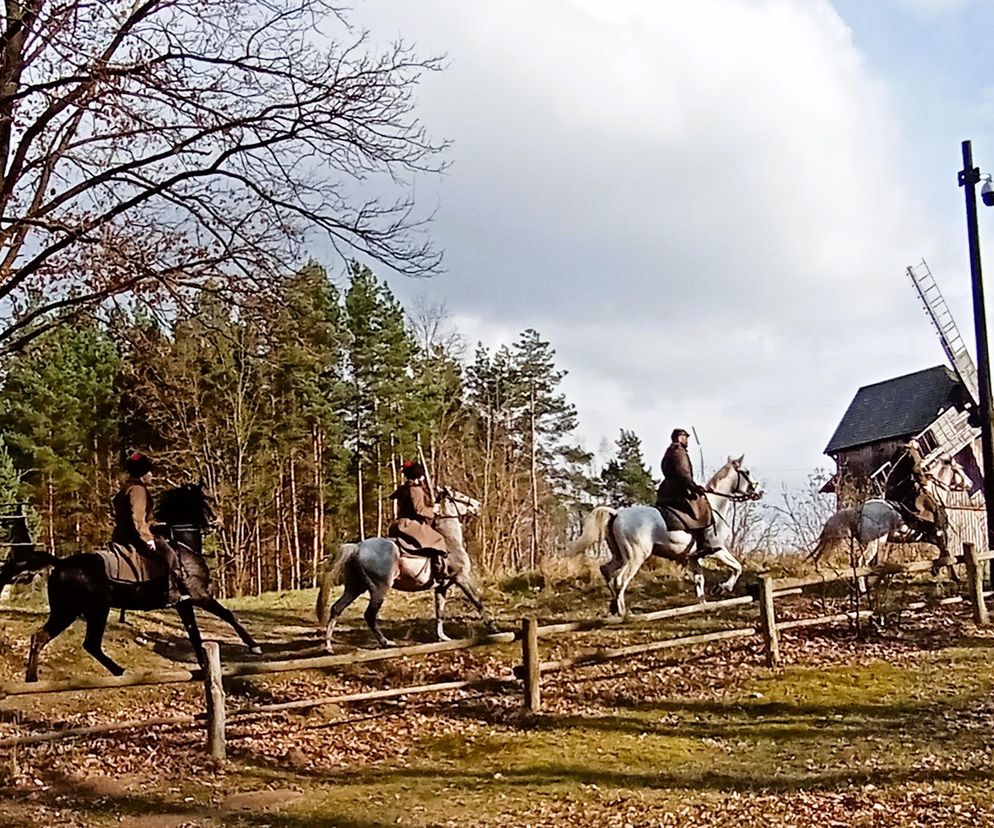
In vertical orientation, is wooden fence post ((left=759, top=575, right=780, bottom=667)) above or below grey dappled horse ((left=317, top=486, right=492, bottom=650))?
below

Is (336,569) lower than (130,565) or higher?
lower

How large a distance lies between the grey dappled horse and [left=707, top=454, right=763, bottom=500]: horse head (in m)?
3.92

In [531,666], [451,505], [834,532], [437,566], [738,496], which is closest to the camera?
[531,666]

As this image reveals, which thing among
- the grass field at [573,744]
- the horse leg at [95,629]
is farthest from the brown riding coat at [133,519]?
the grass field at [573,744]

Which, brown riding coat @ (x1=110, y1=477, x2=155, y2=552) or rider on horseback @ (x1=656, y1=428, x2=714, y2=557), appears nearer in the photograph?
brown riding coat @ (x1=110, y1=477, x2=155, y2=552)

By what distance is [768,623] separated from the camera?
11.4 m

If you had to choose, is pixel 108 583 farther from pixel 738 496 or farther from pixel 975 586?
pixel 975 586

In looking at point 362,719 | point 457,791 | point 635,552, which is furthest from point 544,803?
point 635,552

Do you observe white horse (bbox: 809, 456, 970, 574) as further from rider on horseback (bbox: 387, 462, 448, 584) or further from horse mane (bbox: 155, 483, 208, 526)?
horse mane (bbox: 155, 483, 208, 526)

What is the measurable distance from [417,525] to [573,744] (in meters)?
4.31

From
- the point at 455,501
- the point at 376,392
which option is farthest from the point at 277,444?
the point at 455,501

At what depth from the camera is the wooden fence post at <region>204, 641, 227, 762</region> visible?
8.62m

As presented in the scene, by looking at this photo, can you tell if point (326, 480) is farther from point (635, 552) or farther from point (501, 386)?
point (635, 552)

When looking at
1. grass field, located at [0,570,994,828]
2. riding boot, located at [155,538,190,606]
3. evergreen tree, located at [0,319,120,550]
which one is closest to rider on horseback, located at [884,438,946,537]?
grass field, located at [0,570,994,828]
